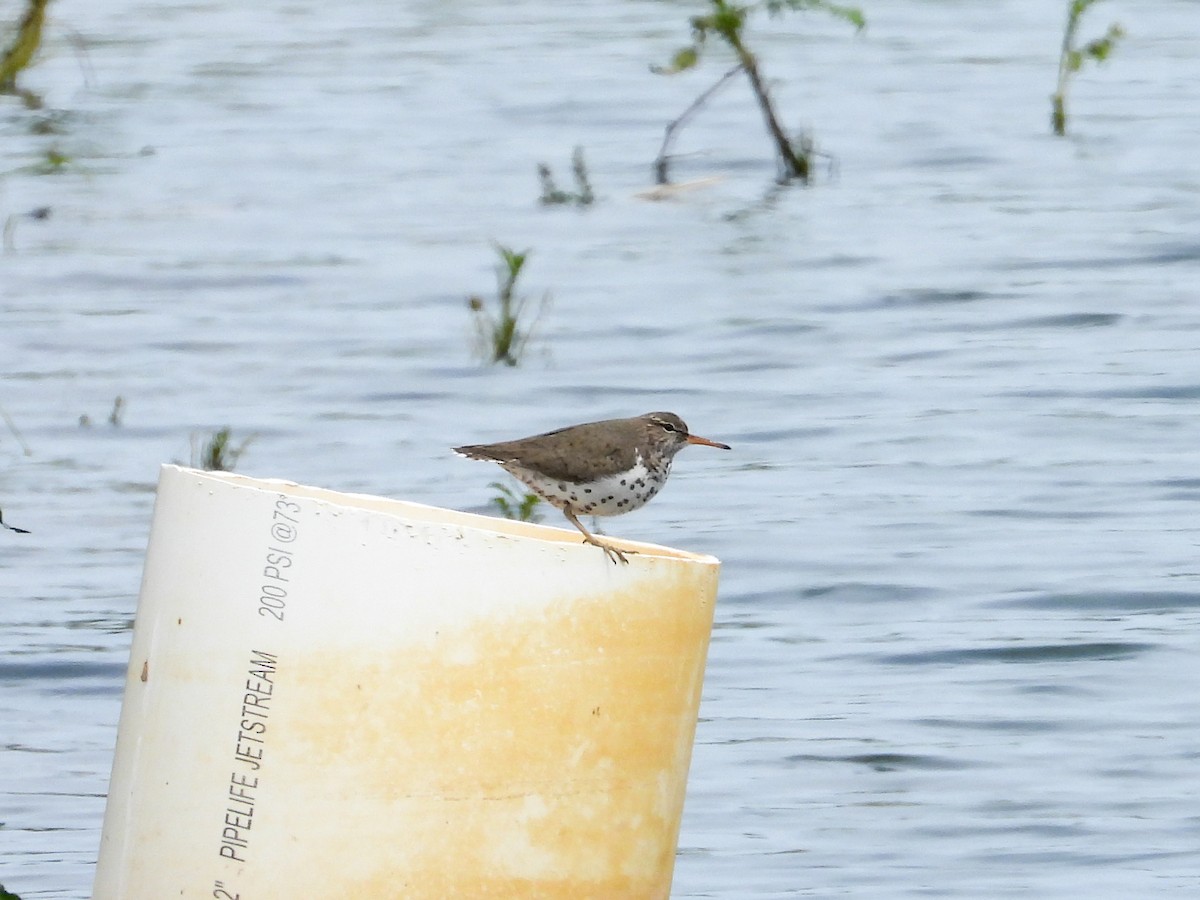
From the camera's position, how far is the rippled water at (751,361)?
838 centimetres

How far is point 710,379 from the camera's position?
14109 millimetres

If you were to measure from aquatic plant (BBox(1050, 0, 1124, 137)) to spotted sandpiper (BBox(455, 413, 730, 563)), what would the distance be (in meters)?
10.8

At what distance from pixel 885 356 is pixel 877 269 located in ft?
6.42

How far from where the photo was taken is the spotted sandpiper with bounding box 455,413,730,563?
6.63m

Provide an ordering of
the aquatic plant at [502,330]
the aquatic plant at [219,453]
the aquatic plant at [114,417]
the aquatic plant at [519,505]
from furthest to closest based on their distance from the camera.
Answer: the aquatic plant at [502,330]
the aquatic plant at [114,417]
the aquatic plant at [219,453]
the aquatic plant at [519,505]

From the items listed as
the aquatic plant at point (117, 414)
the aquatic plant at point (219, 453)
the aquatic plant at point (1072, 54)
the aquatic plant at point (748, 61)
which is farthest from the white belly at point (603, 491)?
the aquatic plant at point (1072, 54)

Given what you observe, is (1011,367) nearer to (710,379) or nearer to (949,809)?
(710,379)

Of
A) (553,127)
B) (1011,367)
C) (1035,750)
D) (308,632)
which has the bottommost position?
(553,127)

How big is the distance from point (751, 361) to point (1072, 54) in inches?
184

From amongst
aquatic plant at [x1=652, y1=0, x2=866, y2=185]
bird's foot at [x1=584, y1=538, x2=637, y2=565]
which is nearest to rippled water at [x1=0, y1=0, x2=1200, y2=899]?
aquatic plant at [x1=652, y1=0, x2=866, y2=185]

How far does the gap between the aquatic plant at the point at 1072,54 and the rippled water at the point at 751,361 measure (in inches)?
16.2

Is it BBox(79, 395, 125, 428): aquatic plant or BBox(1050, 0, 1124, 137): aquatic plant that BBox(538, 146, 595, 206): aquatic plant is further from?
BBox(79, 395, 125, 428): aquatic plant

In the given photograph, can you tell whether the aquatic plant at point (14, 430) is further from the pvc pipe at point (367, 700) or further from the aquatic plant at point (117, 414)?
the pvc pipe at point (367, 700)

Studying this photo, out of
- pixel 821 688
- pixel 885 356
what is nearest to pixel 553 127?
pixel 885 356
